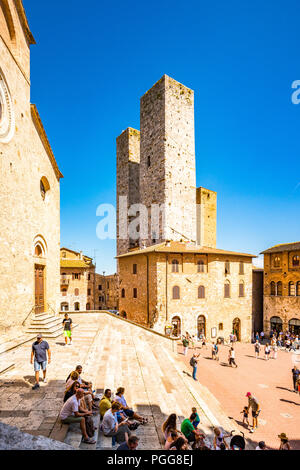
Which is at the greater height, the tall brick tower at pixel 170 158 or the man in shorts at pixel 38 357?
the tall brick tower at pixel 170 158

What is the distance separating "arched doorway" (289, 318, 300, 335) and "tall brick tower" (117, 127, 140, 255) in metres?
23.2

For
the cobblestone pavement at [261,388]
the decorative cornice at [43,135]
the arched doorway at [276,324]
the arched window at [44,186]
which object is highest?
the decorative cornice at [43,135]

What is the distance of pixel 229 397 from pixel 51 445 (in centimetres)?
1261

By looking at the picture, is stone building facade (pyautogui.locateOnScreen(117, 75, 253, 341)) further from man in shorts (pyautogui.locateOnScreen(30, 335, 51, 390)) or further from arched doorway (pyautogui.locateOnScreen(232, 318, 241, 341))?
man in shorts (pyautogui.locateOnScreen(30, 335, 51, 390))

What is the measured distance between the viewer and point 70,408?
5.39 m

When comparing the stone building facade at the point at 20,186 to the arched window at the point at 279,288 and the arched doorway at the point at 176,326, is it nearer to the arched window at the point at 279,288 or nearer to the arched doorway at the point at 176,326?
the arched doorway at the point at 176,326

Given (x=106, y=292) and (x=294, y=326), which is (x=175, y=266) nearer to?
(x=294, y=326)

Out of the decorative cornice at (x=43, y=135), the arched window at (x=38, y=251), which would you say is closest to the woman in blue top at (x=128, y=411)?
the arched window at (x=38, y=251)

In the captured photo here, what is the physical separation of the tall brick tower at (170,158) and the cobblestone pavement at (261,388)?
1371 centimetres

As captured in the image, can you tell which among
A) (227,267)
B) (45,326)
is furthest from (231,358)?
(45,326)

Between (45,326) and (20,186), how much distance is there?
6860mm

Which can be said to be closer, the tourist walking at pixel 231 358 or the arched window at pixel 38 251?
the arched window at pixel 38 251

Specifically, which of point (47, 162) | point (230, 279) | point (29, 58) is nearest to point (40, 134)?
point (47, 162)

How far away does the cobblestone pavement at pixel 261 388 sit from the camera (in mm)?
10023
